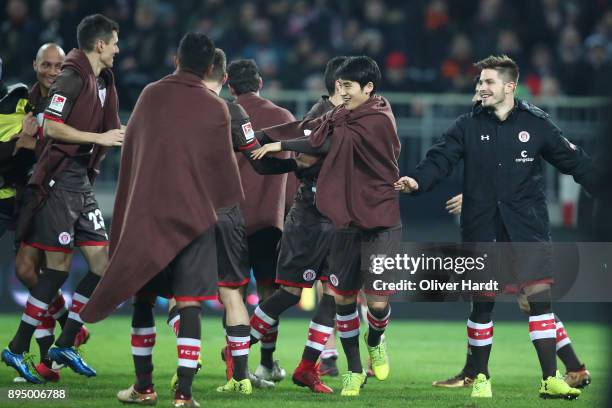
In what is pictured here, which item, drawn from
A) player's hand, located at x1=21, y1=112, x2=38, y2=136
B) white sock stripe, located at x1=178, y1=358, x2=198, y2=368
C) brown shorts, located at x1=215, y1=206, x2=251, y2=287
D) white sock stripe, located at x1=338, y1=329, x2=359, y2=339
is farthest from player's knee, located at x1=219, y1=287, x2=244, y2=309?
player's hand, located at x1=21, y1=112, x2=38, y2=136

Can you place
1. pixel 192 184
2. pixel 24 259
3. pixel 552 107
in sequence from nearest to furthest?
pixel 192 184 → pixel 24 259 → pixel 552 107

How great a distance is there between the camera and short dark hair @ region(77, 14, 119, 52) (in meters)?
8.16

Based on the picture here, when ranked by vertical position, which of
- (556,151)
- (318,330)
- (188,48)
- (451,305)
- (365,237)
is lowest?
(451,305)

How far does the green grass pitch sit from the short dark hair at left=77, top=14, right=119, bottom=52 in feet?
7.75

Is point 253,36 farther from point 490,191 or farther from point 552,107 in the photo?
point 490,191

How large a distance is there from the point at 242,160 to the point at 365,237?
127 centimetres

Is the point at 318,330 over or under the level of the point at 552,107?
under

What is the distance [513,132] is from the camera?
25.7 ft

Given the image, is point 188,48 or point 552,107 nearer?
point 188,48

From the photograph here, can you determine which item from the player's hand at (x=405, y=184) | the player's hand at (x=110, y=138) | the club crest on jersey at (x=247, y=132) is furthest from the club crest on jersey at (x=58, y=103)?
the player's hand at (x=405, y=184)

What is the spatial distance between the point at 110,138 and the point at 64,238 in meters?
0.82

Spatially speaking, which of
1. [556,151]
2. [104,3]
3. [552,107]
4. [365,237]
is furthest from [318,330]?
[104,3]

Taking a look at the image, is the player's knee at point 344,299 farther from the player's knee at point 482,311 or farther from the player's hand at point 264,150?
the player's hand at point 264,150

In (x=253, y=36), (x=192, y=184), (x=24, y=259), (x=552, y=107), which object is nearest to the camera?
(x=192, y=184)
